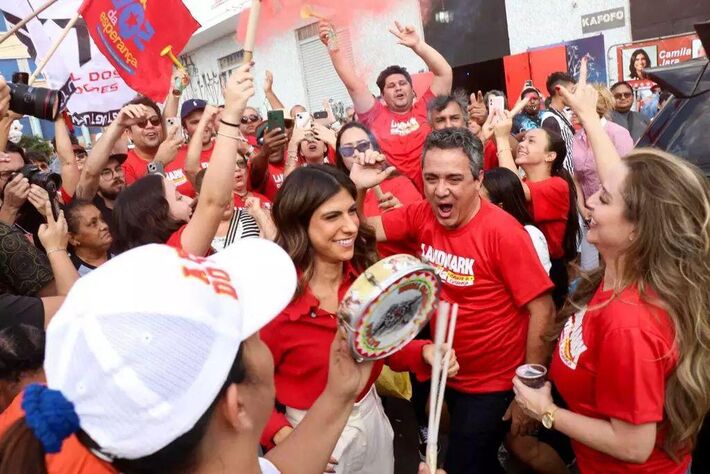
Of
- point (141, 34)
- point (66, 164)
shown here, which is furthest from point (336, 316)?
point (141, 34)

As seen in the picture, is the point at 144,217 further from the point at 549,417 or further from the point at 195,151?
the point at 549,417

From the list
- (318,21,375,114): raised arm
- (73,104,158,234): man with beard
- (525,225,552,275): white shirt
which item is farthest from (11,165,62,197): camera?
(525,225,552,275): white shirt

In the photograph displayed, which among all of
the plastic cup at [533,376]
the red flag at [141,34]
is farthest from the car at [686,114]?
the red flag at [141,34]

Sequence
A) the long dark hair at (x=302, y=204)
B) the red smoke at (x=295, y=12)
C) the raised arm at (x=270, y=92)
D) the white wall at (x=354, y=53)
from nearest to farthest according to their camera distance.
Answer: the long dark hair at (x=302, y=204)
the raised arm at (x=270, y=92)
the red smoke at (x=295, y=12)
the white wall at (x=354, y=53)

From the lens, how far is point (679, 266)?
1797 mm

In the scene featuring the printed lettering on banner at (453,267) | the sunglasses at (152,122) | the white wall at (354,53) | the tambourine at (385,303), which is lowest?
the printed lettering on banner at (453,267)

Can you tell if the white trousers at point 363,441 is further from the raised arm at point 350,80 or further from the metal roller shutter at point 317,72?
the metal roller shutter at point 317,72

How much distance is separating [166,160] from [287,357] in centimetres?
276

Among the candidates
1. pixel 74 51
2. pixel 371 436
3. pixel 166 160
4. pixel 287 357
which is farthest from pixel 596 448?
pixel 74 51

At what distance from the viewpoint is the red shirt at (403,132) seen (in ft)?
16.4

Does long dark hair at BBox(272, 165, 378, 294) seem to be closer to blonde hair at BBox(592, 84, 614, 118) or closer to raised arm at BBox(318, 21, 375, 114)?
raised arm at BBox(318, 21, 375, 114)

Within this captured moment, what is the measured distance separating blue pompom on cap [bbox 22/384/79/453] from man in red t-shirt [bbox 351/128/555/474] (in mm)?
1938

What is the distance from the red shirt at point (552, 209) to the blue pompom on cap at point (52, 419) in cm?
328

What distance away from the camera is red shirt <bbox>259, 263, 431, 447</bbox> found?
7.64 ft
